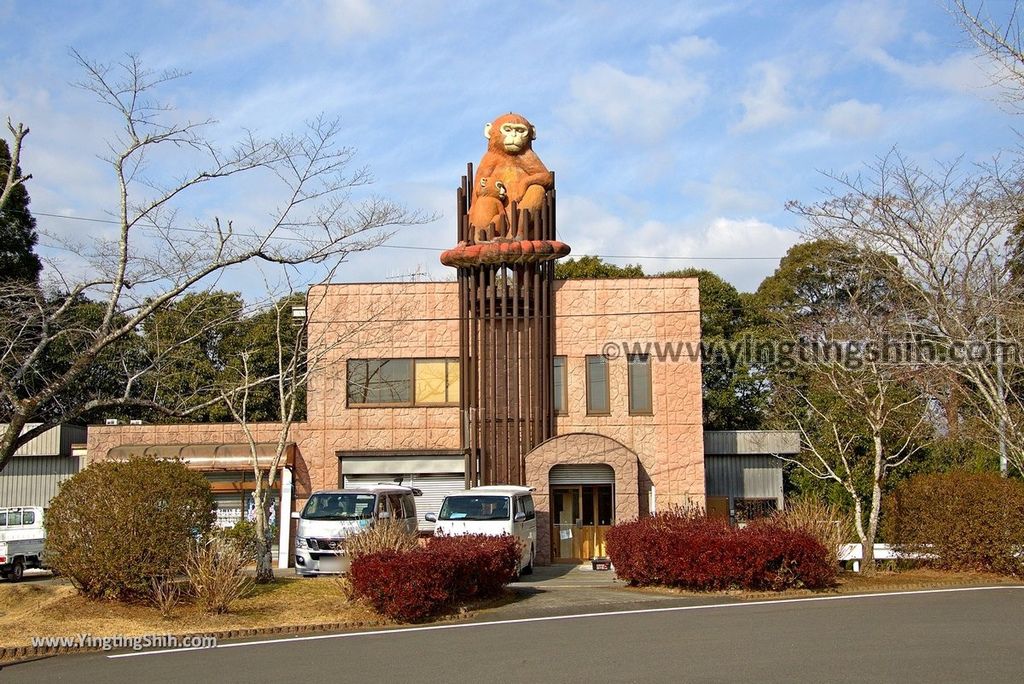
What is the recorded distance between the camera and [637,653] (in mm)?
11273

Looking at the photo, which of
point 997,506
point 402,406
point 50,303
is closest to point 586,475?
point 402,406

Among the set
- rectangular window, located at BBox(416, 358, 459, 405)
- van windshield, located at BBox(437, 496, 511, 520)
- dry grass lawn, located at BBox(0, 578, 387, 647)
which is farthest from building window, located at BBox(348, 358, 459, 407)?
dry grass lawn, located at BBox(0, 578, 387, 647)

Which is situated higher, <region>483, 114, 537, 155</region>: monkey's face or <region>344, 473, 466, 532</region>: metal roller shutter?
<region>483, 114, 537, 155</region>: monkey's face

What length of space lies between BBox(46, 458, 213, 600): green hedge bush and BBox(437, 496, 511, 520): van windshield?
657 centimetres

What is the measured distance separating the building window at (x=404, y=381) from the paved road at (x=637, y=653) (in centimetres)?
1299

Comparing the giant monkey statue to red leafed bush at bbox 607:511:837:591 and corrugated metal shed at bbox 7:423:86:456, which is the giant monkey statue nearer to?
red leafed bush at bbox 607:511:837:591

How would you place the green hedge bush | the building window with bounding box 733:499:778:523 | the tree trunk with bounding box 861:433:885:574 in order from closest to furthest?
1. the green hedge bush
2. the tree trunk with bounding box 861:433:885:574
3. the building window with bounding box 733:499:778:523

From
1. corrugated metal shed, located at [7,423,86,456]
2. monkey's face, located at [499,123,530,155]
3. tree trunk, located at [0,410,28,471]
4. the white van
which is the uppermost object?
monkey's face, located at [499,123,530,155]

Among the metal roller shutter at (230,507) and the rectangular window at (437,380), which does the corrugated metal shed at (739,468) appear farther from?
the metal roller shutter at (230,507)

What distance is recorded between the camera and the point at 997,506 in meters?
19.9

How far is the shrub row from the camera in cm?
1981

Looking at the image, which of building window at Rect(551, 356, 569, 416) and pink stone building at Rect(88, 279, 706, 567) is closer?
pink stone building at Rect(88, 279, 706, 567)

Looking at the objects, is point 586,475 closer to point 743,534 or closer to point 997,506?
point 743,534

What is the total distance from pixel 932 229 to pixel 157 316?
15.2 meters
